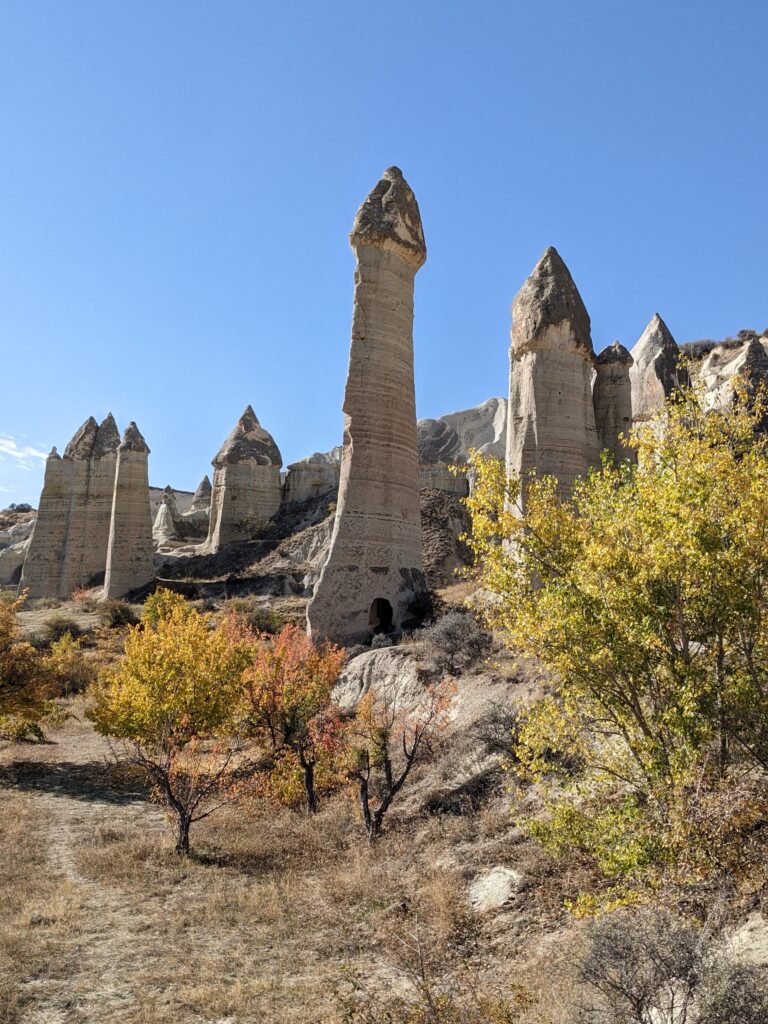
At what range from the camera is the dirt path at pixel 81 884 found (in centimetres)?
623

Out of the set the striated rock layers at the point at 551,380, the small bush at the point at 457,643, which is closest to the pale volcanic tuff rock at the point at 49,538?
the small bush at the point at 457,643

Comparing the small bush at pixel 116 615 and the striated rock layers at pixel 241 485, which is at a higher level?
the striated rock layers at pixel 241 485

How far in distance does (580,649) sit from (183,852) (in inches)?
282

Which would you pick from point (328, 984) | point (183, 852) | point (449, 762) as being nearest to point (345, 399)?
point (449, 762)

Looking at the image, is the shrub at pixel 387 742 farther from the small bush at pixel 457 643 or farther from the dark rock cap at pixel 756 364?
the dark rock cap at pixel 756 364

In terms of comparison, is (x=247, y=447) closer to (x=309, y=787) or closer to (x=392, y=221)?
(x=392, y=221)

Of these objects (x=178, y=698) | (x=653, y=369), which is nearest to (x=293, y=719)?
(x=178, y=698)

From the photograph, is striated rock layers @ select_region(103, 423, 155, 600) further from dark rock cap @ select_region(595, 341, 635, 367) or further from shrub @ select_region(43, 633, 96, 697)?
dark rock cap @ select_region(595, 341, 635, 367)

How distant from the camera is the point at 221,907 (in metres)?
8.38

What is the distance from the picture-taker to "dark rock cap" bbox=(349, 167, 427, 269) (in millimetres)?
20344

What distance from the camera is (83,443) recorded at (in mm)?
37750

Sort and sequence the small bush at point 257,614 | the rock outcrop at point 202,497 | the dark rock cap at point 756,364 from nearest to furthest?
1. the dark rock cap at point 756,364
2. the small bush at point 257,614
3. the rock outcrop at point 202,497

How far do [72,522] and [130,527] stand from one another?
14.7 feet

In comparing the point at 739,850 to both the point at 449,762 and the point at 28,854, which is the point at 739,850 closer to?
the point at 449,762
